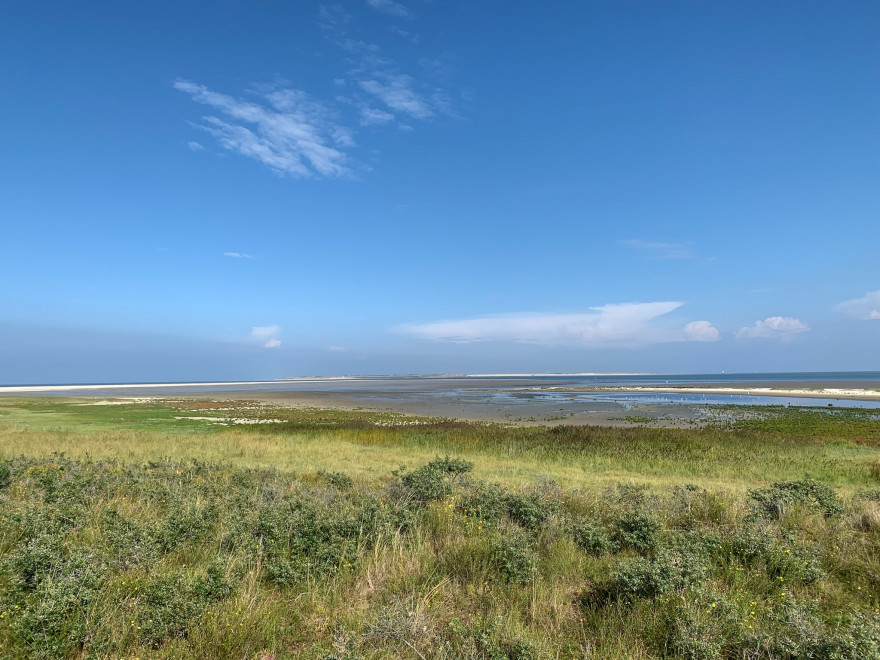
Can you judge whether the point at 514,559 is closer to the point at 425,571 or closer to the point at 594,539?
the point at 425,571

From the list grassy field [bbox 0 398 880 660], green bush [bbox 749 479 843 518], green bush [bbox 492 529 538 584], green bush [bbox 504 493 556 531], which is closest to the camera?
grassy field [bbox 0 398 880 660]

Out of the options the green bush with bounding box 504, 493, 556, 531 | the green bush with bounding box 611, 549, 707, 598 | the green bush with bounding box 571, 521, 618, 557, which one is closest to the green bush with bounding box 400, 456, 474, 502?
the green bush with bounding box 504, 493, 556, 531

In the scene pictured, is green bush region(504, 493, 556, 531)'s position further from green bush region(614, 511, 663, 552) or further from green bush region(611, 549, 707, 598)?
green bush region(611, 549, 707, 598)

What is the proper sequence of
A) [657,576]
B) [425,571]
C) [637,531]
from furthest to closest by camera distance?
[637,531] < [425,571] < [657,576]

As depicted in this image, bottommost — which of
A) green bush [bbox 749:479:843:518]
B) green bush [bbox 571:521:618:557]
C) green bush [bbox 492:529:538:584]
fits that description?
green bush [bbox 749:479:843:518]

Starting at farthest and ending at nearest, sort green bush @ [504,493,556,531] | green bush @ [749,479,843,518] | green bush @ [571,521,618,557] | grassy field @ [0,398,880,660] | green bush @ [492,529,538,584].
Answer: green bush @ [749,479,843,518] → green bush @ [504,493,556,531] → green bush @ [571,521,618,557] → green bush @ [492,529,538,584] → grassy field @ [0,398,880,660]

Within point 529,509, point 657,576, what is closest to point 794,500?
point 529,509

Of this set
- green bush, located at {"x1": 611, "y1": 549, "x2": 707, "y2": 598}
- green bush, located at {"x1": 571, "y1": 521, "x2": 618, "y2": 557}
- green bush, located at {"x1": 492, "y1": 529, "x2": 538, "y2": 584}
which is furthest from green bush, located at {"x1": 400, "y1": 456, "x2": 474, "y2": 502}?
green bush, located at {"x1": 611, "y1": 549, "x2": 707, "y2": 598}

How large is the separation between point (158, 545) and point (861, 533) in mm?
11143

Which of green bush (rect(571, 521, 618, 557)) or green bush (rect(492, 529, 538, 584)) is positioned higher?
green bush (rect(492, 529, 538, 584))

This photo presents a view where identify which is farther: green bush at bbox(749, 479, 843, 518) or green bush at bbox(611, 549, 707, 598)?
green bush at bbox(749, 479, 843, 518)

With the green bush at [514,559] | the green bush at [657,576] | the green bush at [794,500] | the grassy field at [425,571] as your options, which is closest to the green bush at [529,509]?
the grassy field at [425,571]

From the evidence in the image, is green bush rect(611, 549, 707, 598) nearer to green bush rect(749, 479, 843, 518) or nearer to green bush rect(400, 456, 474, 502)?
green bush rect(749, 479, 843, 518)

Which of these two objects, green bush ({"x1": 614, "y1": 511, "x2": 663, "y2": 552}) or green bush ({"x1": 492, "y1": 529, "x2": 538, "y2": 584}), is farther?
green bush ({"x1": 614, "y1": 511, "x2": 663, "y2": 552})
